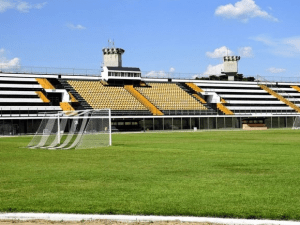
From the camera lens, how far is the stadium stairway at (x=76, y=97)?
2820 inches

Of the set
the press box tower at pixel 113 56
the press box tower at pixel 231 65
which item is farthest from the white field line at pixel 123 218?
the press box tower at pixel 231 65

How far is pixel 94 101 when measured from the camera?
74625mm

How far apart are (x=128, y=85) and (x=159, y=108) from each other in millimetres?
10701

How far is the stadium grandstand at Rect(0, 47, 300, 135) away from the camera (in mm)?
68938

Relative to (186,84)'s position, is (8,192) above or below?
below

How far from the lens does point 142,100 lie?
79625 mm

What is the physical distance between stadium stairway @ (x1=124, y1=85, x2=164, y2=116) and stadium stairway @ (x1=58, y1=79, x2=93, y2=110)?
10802 millimetres

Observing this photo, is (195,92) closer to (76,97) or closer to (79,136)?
(76,97)

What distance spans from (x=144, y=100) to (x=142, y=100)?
0.51 m

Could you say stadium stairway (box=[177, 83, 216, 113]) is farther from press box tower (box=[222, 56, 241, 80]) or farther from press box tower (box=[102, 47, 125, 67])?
press box tower (box=[222, 56, 241, 80])

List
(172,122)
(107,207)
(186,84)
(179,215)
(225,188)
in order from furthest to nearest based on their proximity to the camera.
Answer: (186,84)
(172,122)
(225,188)
(107,207)
(179,215)

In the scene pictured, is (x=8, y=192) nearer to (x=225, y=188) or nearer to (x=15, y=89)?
(x=225, y=188)

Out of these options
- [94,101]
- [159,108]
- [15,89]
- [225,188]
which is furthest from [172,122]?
[225,188]

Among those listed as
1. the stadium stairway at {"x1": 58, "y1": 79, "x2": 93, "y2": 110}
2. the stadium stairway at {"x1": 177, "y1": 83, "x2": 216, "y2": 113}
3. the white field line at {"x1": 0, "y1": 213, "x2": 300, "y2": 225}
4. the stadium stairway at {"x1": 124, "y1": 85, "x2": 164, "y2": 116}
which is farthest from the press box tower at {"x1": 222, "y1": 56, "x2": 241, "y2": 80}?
the white field line at {"x1": 0, "y1": 213, "x2": 300, "y2": 225}
